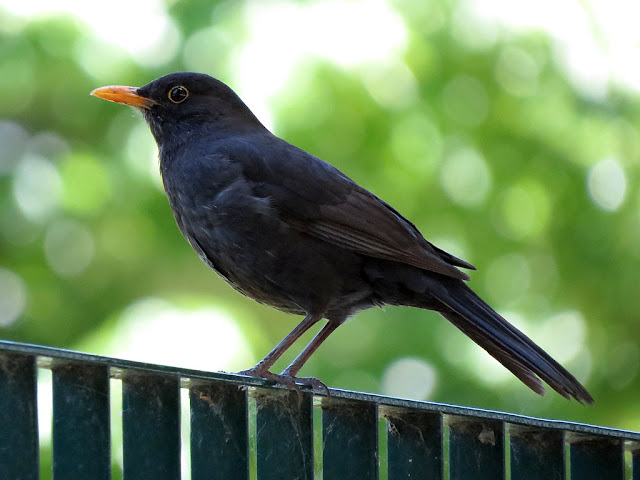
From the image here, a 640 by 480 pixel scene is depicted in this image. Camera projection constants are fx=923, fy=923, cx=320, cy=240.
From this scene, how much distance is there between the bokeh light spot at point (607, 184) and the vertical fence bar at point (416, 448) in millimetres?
4594

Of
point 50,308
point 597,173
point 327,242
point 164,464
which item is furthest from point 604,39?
point 164,464

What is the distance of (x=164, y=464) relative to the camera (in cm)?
234

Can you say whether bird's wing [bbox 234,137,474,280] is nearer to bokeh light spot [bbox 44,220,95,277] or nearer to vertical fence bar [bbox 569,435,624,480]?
vertical fence bar [bbox 569,435,624,480]

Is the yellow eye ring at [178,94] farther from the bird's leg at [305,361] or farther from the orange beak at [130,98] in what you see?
the bird's leg at [305,361]

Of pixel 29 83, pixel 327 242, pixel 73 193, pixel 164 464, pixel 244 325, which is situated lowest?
pixel 164 464

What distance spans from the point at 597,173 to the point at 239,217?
4.14m

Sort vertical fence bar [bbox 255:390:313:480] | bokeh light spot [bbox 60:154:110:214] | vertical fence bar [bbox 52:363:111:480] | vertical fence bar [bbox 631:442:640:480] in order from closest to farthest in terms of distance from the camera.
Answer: vertical fence bar [bbox 52:363:111:480], vertical fence bar [bbox 255:390:313:480], vertical fence bar [bbox 631:442:640:480], bokeh light spot [bbox 60:154:110:214]

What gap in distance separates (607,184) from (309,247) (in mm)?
3940

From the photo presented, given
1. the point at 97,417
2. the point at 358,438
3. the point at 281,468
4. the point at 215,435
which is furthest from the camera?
the point at 358,438

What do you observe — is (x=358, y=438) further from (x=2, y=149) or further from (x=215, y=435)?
(x=2, y=149)

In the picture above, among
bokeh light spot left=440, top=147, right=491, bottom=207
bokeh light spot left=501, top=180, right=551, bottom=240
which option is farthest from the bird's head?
bokeh light spot left=501, top=180, right=551, bottom=240

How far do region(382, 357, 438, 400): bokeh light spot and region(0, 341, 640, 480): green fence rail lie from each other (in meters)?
3.15

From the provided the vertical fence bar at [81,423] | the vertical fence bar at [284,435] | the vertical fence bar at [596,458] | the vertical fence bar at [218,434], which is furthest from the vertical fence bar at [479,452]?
the vertical fence bar at [81,423]

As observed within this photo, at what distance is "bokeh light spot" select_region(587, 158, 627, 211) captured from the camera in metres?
7.20
